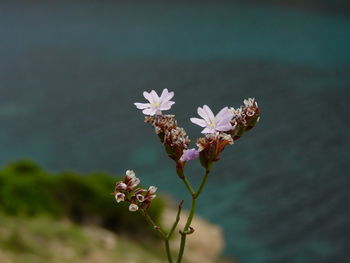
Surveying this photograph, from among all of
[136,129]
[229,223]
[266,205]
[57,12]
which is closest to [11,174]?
[229,223]

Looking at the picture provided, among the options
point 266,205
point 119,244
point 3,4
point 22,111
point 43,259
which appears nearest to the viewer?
point 43,259

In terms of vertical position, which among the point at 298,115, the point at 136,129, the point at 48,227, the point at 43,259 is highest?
the point at 298,115

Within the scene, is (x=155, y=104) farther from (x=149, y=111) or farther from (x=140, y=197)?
(x=140, y=197)

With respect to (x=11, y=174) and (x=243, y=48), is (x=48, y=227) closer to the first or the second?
(x=11, y=174)

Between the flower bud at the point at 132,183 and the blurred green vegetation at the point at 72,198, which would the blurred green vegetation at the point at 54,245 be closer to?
the blurred green vegetation at the point at 72,198

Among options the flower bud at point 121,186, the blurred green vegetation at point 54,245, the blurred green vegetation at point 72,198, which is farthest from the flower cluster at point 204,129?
the blurred green vegetation at point 72,198

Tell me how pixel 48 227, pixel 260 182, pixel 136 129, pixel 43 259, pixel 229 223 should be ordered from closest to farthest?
pixel 43 259
pixel 48 227
pixel 229 223
pixel 260 182
pixel 136 129

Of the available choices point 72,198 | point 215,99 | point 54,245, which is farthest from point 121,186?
point 215,99
